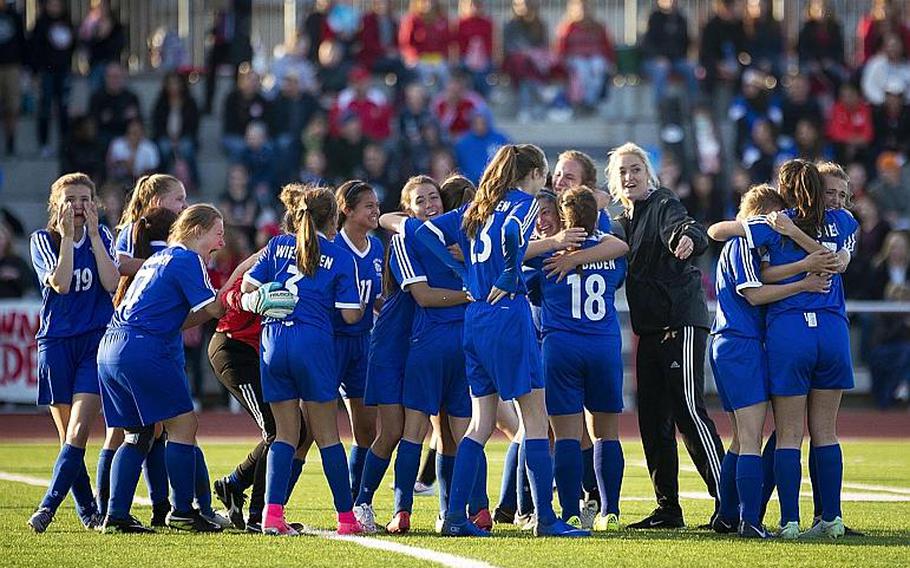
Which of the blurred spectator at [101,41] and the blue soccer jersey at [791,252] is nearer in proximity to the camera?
the blue soccer jersey at [791,252]

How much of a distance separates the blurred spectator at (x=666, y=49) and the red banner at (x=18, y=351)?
30.1 ft

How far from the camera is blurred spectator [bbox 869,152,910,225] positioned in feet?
67.8

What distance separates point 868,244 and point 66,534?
1321 cm

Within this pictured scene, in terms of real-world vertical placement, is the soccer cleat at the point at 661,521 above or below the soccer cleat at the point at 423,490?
above

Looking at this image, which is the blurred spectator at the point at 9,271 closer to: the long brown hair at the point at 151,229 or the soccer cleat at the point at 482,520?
the long brown hair at the point at 151,229

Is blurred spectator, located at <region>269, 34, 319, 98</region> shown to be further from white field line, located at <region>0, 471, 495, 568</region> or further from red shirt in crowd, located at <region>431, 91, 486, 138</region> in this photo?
white field line, located at <region>0, 471, 495, 568</region>

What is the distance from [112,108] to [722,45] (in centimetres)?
844

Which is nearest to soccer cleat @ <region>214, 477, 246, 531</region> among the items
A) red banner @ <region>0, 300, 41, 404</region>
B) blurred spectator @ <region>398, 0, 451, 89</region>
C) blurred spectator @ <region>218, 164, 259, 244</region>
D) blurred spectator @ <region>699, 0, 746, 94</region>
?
red banner @ <region>0, 300, 41, 404</region>

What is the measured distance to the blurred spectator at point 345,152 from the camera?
66.3 feet

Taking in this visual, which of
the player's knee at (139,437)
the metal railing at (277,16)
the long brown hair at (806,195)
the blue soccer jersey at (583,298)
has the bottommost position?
the player's knee at (139,437)

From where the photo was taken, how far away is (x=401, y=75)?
21.8 metres

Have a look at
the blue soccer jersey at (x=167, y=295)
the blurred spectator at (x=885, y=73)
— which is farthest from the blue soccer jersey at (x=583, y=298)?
the blurred spectator at (x=885, y=73)

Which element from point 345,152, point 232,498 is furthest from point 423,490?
point 345,152

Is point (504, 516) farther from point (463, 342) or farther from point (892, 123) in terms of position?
point (892, 123)
